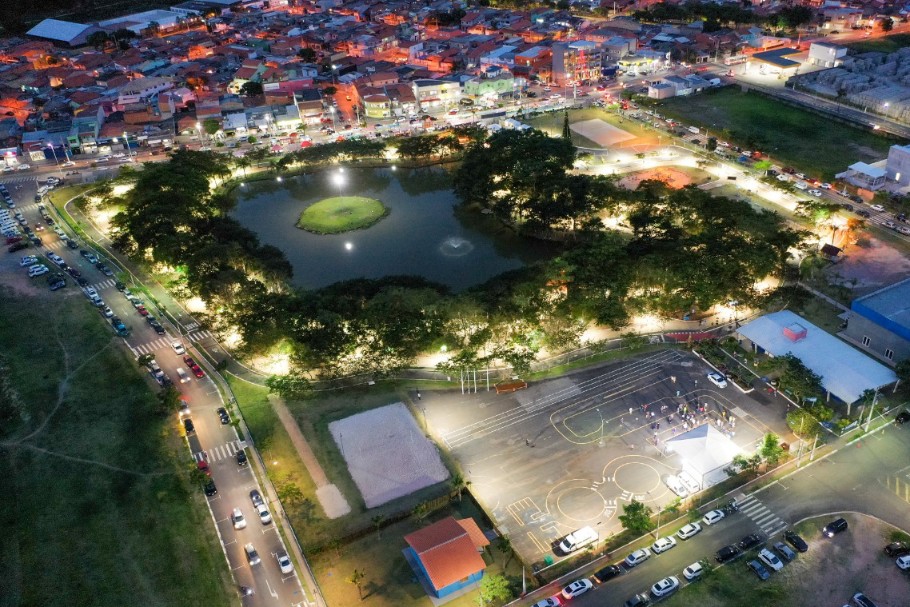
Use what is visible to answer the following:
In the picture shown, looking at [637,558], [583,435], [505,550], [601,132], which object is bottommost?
[637,558]

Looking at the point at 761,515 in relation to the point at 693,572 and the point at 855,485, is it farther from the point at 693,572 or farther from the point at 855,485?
the point at 855,485

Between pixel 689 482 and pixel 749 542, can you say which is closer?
pixel 749 542

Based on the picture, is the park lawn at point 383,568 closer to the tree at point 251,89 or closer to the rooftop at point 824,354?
the rooftop at point 824,354

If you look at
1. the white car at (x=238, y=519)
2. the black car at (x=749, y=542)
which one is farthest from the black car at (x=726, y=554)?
the white car at (x=238, y=519)

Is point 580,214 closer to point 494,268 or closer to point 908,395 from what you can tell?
point 494,268

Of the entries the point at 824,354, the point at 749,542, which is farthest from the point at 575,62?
the point at 749,542

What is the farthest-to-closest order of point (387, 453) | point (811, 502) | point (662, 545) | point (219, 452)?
1. point (219, 452)
2. point (387, 453)
3. point (811, 502)
4. point (662, 545)

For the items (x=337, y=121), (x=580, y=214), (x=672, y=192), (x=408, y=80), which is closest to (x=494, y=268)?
(x=580, y=214)

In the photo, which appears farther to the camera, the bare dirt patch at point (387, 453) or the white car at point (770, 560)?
the bare dirt patch at point (387, 453)
